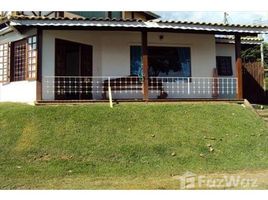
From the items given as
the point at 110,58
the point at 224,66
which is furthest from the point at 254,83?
the point at 110,58

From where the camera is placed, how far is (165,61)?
54.6 feet

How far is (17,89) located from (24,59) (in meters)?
1.21

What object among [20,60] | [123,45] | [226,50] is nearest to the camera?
[20,60]

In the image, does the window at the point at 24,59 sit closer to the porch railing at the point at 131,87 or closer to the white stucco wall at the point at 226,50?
the porch railing at the point at 131,87

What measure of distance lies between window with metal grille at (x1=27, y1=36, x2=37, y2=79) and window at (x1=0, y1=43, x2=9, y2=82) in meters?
1.69

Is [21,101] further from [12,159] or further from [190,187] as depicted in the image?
[190,187]

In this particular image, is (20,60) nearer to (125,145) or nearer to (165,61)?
(165,61)

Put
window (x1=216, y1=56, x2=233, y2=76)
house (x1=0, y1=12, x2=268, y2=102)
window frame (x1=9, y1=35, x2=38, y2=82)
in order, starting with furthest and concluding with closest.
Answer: window (x1=216, y1=56, x2=233, y2=76) → window frame (x1=9, y1=35, x2=38, y2=82) → house (x1=0, y1=12, x2=268, y2=102)

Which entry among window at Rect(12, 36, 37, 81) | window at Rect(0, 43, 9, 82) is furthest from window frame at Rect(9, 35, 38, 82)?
window at Rect(0, 43, 9, 82)

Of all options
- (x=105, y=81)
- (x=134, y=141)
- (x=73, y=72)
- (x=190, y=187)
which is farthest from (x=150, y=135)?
(x=73, y=72)

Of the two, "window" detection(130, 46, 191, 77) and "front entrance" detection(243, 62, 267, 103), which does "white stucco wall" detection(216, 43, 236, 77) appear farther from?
"window" detection(130, 46, 191, 77)

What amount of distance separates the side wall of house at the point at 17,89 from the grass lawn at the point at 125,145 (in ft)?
4.21

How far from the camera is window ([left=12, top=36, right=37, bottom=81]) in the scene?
14516 millimetres

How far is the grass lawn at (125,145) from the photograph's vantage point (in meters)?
8.68
